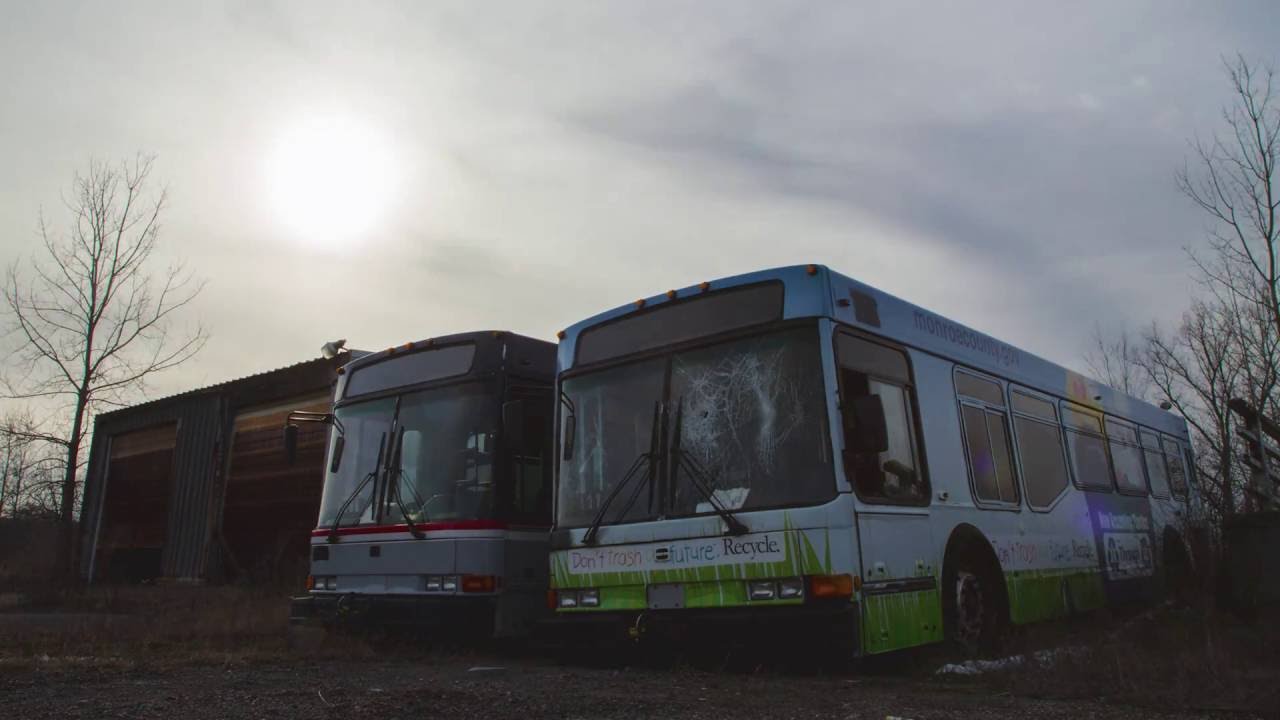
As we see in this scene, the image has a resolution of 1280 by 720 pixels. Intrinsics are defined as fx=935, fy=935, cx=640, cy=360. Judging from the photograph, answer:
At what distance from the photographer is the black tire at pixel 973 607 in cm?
645

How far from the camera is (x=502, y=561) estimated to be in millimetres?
7441

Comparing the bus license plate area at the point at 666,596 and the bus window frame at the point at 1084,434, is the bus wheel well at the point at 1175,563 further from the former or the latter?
the bus license plate area at the point at 666,596

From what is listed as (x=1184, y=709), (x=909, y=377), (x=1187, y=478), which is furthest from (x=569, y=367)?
(x=1187, y=478)

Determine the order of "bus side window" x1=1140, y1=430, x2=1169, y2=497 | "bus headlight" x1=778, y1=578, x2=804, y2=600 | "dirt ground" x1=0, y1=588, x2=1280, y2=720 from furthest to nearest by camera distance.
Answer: "bus side window" x1=1140, y1=430, x2=1169, y2=497
"bus headlight" x1=778, y1=578, x2=804, y2=600
"dirt ground" x1=0, y1=588, x2=1280, y2=720

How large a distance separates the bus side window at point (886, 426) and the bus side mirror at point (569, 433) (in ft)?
6.95

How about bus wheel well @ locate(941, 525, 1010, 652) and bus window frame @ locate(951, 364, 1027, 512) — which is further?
bus window frame @ locate(951, 364, 1027, 512)

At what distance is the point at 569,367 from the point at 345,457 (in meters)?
2.67

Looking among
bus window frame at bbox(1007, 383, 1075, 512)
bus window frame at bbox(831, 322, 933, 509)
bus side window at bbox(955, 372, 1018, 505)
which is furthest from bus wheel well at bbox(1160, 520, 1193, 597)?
bus window frame at bbox(831, 322, 933, 509)

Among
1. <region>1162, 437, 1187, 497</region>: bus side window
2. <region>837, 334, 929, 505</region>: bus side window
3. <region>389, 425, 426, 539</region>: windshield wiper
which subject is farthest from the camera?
<region>1162, 437, 1187, 497</region>: bus side window

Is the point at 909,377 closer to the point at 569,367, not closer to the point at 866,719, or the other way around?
the point at 569,367

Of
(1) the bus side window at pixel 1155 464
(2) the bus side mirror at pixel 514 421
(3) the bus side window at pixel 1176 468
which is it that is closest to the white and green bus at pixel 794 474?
(2) the bus side mirror at pixel 514 421

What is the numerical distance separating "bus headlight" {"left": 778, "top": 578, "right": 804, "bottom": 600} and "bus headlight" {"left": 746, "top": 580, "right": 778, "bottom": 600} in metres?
0.04

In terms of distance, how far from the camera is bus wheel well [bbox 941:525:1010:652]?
254 inches

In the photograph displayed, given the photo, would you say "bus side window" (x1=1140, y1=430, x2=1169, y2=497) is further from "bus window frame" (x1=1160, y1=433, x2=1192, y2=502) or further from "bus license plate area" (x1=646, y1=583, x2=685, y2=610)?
"bus license plate area" (x1=646, y1=583, x2=685, y2=610)
